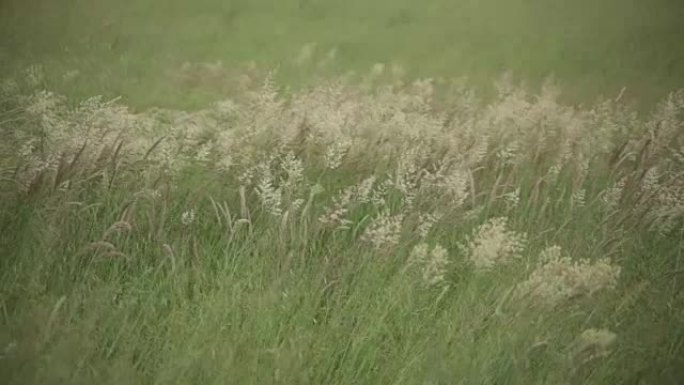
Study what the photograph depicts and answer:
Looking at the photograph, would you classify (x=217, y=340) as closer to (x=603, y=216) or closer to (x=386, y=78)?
(x=386, y=78)

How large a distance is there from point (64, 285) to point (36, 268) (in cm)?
8

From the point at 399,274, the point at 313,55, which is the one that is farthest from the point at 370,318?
the point at 313,55

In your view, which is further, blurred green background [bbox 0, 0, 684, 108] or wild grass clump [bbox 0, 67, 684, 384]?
blurred green background [bbox 0, 0, 684, 108]

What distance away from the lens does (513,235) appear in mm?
1805

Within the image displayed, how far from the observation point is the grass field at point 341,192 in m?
1.63

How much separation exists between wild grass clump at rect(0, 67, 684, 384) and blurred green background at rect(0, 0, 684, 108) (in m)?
0.06

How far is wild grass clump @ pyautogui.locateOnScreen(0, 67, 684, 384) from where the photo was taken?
1.62 meters

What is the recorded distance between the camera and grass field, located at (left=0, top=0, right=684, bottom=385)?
163 centimetres

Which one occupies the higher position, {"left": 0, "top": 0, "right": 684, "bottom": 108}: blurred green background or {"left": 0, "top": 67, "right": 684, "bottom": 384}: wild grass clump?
{"left": 0, "top": 0, "right": 684, "bottom": 108}: blurred green background

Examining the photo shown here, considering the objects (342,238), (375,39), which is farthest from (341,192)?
(375,39)

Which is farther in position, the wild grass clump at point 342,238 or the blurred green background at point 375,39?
the blurred green background at point 375,39

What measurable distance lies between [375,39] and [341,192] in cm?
44

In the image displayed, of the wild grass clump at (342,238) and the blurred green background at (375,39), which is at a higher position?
the blurred green background at (375,39)

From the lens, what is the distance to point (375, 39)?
1.90 metres
